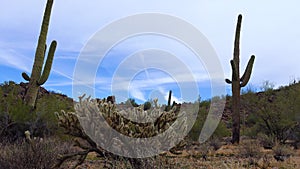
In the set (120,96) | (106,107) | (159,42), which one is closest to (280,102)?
(159,42)

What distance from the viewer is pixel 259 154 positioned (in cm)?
1370

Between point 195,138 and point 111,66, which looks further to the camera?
point 195,138

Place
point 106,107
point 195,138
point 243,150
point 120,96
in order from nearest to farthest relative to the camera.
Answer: point 106,107, point 120,96, point 243,150, point 195,138

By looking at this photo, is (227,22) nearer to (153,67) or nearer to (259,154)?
(259,154)

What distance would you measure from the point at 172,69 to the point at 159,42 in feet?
3.52


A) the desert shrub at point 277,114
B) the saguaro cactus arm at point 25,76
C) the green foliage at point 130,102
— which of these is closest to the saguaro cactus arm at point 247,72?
the desert shrub at point 277,114

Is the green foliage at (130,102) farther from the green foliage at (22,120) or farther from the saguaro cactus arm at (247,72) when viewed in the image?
the saguaro cactus arm at (247,72)

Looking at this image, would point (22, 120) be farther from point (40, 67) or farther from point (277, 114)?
point (277, 114)

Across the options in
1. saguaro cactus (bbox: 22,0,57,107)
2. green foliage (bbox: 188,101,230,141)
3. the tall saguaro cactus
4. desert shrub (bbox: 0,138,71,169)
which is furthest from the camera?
green foliage (bbox: 188,101,230,141)

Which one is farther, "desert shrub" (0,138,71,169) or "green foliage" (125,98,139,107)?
"green foliage" (125,98,139,107)

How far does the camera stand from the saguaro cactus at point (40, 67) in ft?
51.8

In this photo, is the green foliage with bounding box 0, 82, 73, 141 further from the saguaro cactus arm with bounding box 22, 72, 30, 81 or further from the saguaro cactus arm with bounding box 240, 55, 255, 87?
the saguaro cactus arm with bounding box 240, 55, 255, 87

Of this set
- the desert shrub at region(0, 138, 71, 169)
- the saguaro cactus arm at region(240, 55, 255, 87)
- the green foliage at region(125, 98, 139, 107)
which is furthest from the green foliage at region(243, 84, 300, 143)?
the desert shrub at region(0, 138, 71, 169)

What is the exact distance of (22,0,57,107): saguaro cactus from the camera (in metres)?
15.8
